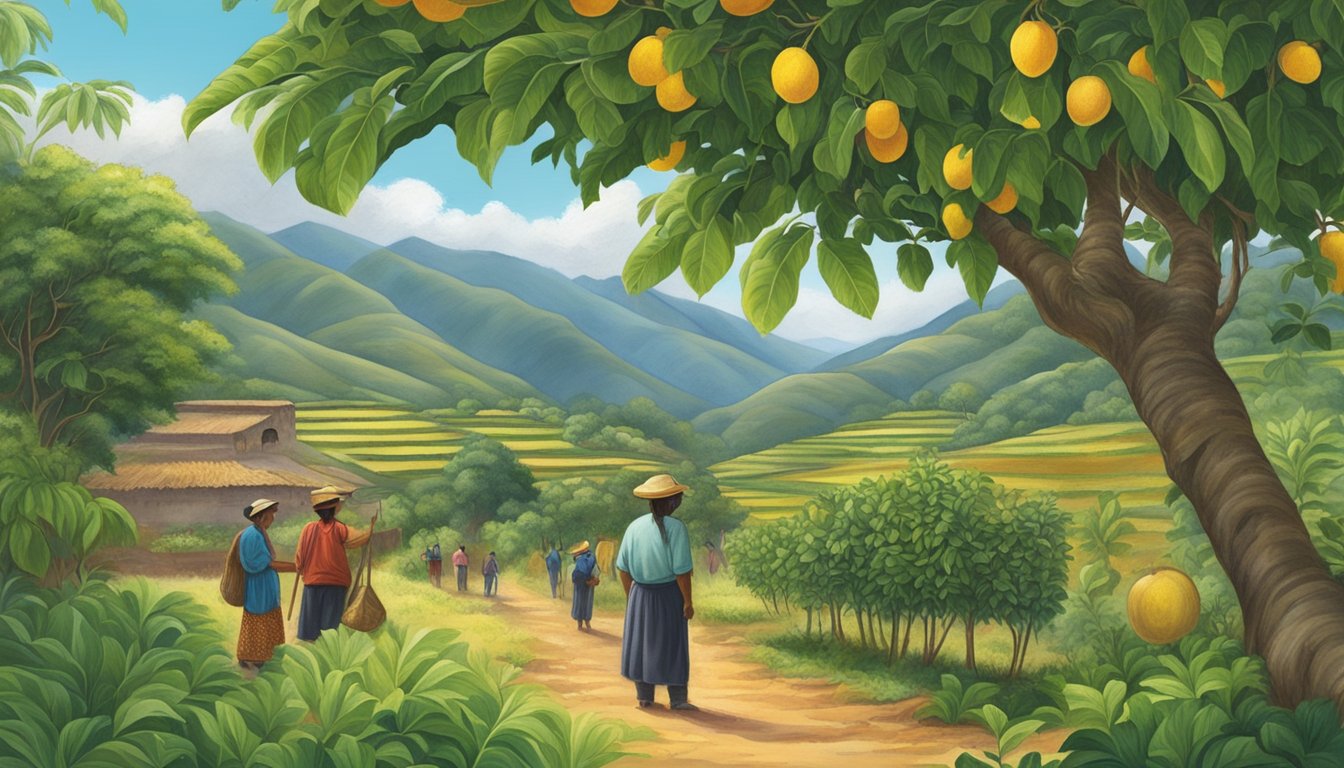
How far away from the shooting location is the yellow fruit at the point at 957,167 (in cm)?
404

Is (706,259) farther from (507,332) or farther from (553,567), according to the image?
(507,332)

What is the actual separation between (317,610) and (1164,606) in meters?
4.44

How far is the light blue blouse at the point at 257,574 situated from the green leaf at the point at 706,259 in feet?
10.4

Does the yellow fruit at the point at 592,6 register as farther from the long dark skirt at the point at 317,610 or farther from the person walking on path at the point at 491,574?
the person walking on path at the point at 491,574

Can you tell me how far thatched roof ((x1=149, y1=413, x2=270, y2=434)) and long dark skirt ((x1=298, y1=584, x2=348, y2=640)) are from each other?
8.01ft

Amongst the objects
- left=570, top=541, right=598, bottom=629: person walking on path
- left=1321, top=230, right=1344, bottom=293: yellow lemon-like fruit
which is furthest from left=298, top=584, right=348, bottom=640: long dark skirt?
left=1321, top=230, right=1344, bottom=293: yellow lemon-like fruit

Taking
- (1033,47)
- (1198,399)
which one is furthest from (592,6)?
(1198,399)

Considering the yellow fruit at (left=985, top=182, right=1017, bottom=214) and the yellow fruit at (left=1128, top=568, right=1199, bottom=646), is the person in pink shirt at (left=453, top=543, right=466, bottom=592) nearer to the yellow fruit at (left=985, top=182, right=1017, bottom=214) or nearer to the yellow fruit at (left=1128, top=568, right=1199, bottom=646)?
the yellow fruit at (left=1128, top=568, right=1199, bottom=646)

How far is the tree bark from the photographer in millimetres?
4871

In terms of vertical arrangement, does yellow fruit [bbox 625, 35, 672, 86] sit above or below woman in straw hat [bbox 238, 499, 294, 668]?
above

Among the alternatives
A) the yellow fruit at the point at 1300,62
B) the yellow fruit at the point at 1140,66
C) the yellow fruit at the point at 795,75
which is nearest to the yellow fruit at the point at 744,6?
the yellow fruit at the point at 795,75

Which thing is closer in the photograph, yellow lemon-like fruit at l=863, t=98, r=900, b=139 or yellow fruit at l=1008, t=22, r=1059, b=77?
yellow fruit at l=1008, t=22, r=1059, b=77

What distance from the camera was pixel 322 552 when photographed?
271 inches

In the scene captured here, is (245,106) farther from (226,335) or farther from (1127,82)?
(226,335)
